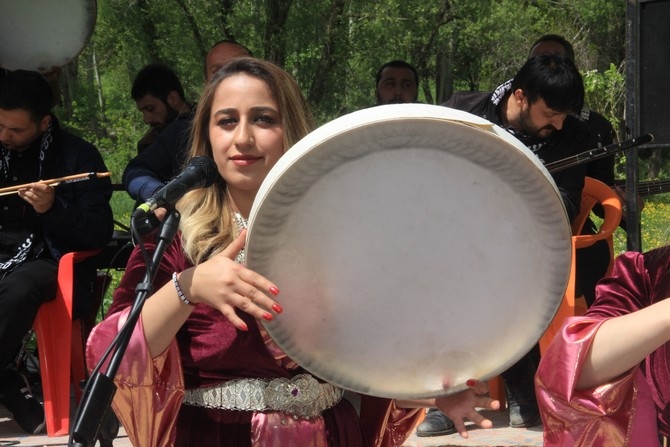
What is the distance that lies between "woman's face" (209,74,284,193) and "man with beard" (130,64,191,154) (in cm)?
328

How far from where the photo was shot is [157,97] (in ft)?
17.9

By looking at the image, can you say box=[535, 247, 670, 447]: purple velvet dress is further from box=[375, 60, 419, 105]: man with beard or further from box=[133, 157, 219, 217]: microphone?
box=[375, 60, 419, 105]: man with beard

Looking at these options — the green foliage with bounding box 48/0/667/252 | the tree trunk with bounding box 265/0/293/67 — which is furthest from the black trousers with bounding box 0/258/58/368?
the tree trunk with bounding box 265/0/293/67

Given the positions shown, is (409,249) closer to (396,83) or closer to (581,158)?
(581,158)

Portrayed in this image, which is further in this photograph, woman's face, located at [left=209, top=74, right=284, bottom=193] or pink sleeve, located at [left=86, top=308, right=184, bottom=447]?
woman's face, located at [left=209, top=74, right=284, bottom=193]

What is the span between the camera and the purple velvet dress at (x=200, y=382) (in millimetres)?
2074

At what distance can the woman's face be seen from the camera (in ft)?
7.02

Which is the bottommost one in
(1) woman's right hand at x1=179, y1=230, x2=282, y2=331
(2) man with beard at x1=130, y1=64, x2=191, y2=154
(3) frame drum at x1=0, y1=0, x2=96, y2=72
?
(1) woman's right hand at x1=179, y1=230, x2=282, y2=331

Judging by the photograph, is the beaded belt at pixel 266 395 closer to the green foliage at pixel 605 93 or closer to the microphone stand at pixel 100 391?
the microphone stand at pixel 100 391

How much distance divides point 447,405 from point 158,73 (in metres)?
3.91

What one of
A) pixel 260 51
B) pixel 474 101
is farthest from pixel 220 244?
pixel 260 51

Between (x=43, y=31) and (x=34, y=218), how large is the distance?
1.24m

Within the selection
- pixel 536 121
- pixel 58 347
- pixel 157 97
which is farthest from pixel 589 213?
pixel 58 347

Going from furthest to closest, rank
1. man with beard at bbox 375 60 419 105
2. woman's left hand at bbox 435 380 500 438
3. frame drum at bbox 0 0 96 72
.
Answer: man with beard at bbox 375 60 419 105, frame drum at bbox 0 0 96 72, woman's left hand at bbox 435 380 500 438
